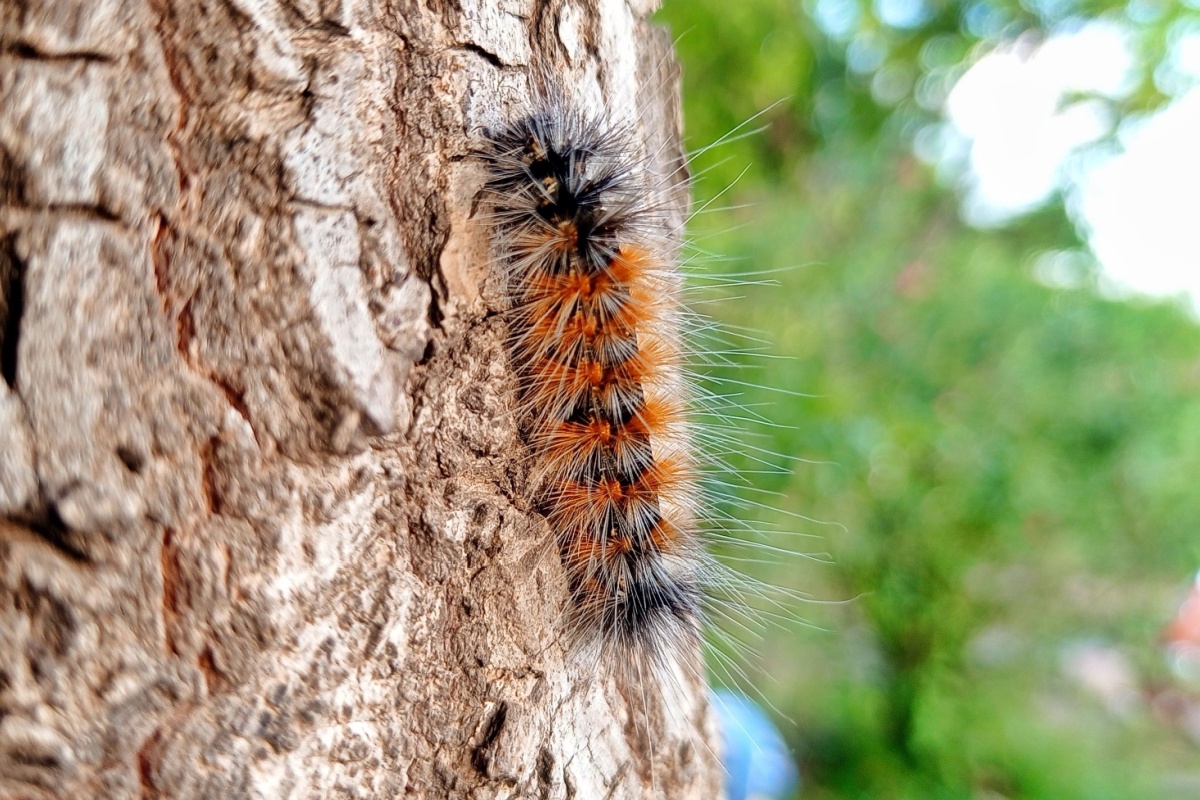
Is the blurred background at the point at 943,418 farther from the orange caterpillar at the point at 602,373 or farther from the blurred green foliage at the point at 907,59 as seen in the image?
the orange caterpillar at the point at 602,373

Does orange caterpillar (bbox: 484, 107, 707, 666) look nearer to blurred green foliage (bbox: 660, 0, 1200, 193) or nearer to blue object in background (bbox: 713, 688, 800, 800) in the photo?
blue object in background (bbox: 713, 688, 800, 800)

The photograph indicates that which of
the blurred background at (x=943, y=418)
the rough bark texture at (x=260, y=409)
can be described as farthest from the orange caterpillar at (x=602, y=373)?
the blurred background at (x=943, y=418)

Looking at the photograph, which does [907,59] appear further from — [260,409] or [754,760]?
[260,409]

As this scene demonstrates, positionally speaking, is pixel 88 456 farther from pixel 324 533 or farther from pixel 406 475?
pixel 406 475

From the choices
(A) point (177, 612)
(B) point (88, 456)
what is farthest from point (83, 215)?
(A) point (177, 612)

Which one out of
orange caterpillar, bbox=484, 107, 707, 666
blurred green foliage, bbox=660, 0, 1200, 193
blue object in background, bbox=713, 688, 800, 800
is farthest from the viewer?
blurred green foliage, bbox=660, 0, 1200, 193

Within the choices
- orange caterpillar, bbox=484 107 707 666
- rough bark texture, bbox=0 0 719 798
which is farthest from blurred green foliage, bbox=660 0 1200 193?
rough bark texture, bbox=0 0 719 798

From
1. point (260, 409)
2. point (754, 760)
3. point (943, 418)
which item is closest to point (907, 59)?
point (943, 418)
